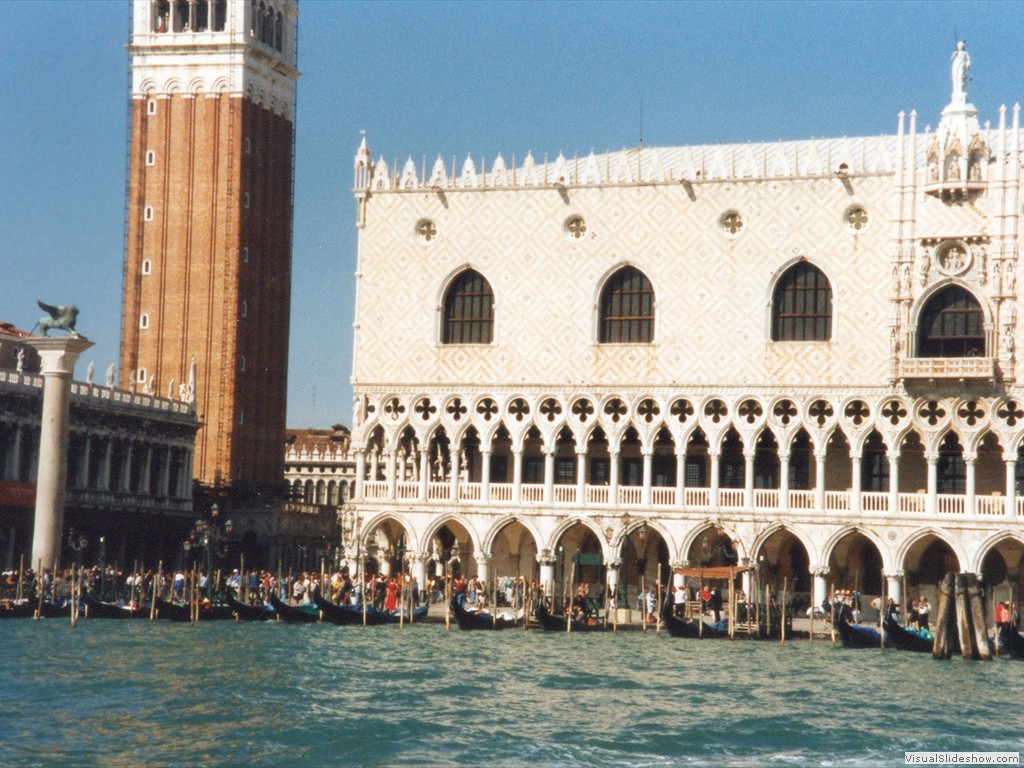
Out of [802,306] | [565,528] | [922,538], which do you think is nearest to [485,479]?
[565,528]

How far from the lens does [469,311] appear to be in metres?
42.2

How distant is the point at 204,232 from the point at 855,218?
19085 mm

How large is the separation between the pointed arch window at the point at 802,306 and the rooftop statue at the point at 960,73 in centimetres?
402

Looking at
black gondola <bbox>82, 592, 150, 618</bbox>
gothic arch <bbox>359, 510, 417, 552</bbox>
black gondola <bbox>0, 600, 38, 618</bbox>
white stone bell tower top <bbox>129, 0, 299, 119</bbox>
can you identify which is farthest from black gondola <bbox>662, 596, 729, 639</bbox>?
white stone bell tower top <bbox>129, 0, 299, 119</bbox>

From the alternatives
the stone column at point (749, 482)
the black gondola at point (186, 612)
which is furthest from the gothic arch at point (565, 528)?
the black gondola at point (186, 612)

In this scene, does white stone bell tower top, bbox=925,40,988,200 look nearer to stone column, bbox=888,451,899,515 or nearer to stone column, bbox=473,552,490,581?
stone column, bbox=888,451,899,515

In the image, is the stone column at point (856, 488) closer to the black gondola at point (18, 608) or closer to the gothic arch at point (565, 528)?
the gothic arch at point (565, 528)

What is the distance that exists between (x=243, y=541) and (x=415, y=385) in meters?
11.4

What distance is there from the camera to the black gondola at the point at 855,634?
113 feet

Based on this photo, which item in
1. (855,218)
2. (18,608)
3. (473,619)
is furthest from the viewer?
(855,218)

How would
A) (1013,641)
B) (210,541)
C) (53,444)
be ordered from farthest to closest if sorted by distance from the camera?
(210,541), (53,444), (1013,641)

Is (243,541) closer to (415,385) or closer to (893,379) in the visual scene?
(415,385)

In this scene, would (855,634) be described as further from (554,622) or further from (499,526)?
(499,526)

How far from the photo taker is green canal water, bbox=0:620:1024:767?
2206cm
